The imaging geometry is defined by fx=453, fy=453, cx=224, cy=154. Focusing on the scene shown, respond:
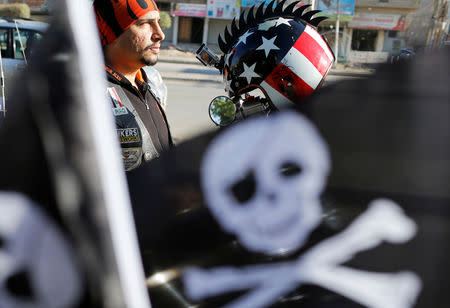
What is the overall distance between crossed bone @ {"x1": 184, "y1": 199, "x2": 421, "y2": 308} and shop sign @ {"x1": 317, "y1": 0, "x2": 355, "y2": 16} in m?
0.88

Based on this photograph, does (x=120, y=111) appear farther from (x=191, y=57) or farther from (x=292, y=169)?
(x=292, y=169)

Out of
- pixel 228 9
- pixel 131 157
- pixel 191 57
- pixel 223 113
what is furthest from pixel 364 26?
pixel 131 157

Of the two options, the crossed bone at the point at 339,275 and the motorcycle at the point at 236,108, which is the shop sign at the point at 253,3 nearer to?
the motorcycle at the point at 236,108

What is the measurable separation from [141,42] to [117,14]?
0.48ft

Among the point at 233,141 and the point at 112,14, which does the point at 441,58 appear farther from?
the point at 112,14

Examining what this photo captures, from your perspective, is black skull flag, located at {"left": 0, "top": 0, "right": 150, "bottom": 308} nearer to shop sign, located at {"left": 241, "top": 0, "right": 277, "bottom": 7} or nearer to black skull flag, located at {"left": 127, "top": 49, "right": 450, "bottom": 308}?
black skull flag, located at {"left": 127, "top": 49, "right": 450, "bottom": 308}

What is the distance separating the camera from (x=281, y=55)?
5.25 feet

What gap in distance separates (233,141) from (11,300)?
1.21ft

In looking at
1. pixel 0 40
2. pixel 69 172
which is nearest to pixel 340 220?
pixel 69 172

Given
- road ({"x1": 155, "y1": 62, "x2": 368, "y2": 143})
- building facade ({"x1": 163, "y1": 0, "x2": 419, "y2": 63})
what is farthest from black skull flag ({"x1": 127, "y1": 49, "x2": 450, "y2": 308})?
road ({"x1": 155, "y1": 62, "x2": 368, "y2": 143})

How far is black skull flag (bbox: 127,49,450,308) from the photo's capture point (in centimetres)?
63

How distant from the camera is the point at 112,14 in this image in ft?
6.13

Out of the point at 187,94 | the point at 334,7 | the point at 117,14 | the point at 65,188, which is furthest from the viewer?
the point at 187,94

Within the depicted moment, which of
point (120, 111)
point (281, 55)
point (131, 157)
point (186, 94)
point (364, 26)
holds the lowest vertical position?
point (186, 94)
